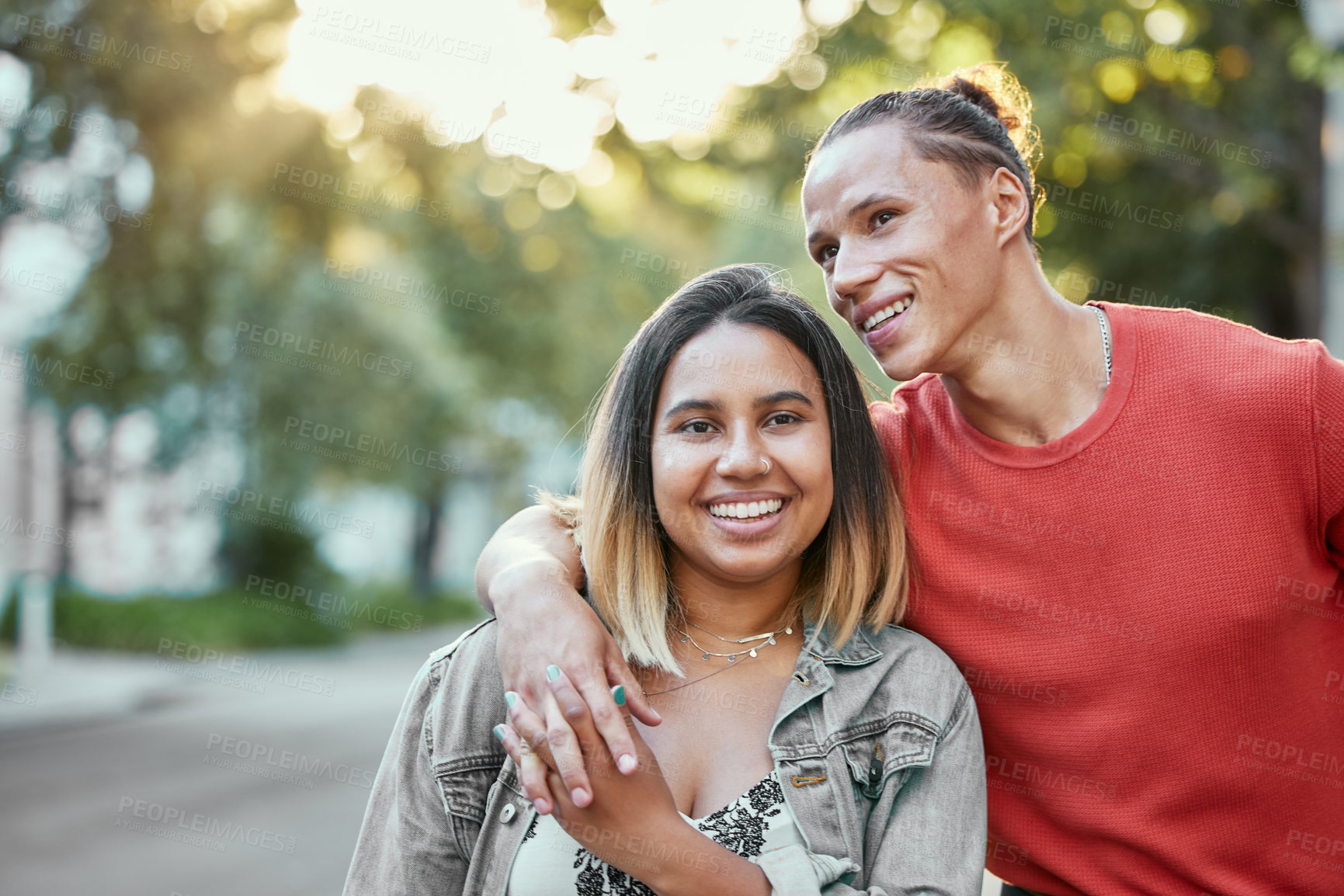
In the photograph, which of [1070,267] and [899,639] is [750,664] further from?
[1070,267]

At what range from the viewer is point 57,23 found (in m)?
9.20

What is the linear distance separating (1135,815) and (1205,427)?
865mm

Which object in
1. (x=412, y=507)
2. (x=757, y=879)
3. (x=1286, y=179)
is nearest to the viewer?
(x=757, y=879)

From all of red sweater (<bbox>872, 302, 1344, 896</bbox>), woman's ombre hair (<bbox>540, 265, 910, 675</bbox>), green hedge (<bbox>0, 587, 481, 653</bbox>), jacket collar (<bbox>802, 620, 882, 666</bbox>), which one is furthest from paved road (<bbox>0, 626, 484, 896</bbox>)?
red sweater (<bbox>872, 302, 1344, 896</bbox>)

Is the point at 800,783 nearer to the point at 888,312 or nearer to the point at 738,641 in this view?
the point at 738,641

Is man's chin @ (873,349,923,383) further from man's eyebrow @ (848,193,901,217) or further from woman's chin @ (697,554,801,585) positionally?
woman's chin @ (697,554,801,585)

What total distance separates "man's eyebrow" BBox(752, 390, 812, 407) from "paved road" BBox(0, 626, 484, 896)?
204 inches

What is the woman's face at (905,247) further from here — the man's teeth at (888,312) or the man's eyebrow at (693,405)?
the man's eyebrow at (693,405)

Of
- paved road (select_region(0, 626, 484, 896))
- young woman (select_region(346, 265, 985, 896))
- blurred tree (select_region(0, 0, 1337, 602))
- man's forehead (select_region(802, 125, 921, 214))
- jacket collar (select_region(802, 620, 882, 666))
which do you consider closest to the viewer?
young woman (select_region(346, 265, 985, 896))

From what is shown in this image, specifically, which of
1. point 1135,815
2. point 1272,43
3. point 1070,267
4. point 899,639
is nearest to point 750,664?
point 899,639

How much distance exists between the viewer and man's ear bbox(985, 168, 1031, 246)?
9.10ft

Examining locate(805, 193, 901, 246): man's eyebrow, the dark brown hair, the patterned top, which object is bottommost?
the patterned top

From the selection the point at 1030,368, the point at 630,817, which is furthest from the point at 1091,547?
the point at 630,817

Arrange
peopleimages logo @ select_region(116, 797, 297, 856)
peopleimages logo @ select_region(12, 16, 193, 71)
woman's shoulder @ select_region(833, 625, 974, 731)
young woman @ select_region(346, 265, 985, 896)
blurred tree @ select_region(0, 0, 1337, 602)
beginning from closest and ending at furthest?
young woman @ select_region(346, 265, 985, 896), woman's shoulder @ select_region(833, 625, 974, 731), peopleimages logo @ select_region(116, 797, 297, 856), blurred tree @ select_region(0, 0, 1337, 602), peopleimages logo @ select_region(12, 16, 193, 71)
